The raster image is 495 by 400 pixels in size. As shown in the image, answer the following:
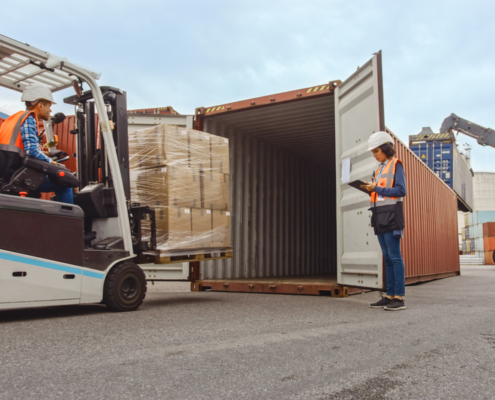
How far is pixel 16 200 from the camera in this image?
3.48m

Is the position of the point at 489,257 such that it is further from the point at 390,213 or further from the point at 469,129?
the point at 390,213

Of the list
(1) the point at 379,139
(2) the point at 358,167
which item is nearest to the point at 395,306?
(1) the point at 379,139

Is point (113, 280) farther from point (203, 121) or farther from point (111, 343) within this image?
point (203, 121)

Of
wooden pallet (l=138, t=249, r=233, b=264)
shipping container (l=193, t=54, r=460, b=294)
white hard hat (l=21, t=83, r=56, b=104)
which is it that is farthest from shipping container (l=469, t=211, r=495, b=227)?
white hard hat (l=21, t=83, r=56, b=104)

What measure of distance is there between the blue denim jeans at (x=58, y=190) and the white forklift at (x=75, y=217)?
114mm

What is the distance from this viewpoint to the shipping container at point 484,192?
172ft

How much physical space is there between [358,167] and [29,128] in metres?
3.66

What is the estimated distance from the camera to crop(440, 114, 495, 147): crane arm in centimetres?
1900

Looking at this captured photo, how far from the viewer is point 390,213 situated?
14.3 ft

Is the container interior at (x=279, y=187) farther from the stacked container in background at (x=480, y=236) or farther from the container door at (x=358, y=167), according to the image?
the stacked container in background at (x=480, y=236)

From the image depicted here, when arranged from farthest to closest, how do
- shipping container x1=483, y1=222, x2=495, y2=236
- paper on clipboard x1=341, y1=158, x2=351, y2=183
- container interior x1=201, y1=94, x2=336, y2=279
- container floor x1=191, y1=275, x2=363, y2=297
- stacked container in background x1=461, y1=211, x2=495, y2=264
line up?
stacked container in background x1=461, y1=211, x2=495, y2=264, shipping container x1=483, y1=222, x2=495, y2=236, container interior x1=201, y1=94, x2=336, y2=279, container floor x1=191, y1=275, x2=363, y2=297, paper on clipboard x1=341, y1=158, x2=351, y2=183

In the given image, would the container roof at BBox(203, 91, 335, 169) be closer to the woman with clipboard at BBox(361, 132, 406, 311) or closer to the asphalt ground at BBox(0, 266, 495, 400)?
the woman with clipboard at BBox(361, 132, 406, 311)

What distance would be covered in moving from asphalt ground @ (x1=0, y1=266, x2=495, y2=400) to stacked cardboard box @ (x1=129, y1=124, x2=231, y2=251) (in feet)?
3.46

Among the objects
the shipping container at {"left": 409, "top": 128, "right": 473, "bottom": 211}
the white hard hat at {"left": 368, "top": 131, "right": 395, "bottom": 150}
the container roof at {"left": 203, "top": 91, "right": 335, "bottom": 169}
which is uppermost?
the shipping container at {"left": 409, "top": 128, "right": 473, "bottom": 211}
